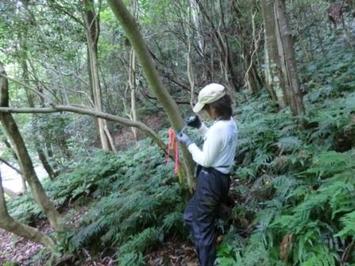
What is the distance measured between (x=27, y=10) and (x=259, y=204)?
830 centimetres

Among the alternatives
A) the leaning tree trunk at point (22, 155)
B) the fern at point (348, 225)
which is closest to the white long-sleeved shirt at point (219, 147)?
the fern at point (348, 225)

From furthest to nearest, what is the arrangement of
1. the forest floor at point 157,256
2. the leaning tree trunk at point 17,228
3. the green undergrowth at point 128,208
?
the leaning tree trunk at point 17,228 < the green undergrowth at point 128,208 < the forest floor at point 157,256

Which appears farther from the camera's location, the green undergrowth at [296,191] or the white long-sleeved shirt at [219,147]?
the white long-sleeved shirt at [219,147]

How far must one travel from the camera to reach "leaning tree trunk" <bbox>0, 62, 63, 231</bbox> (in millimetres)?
5340

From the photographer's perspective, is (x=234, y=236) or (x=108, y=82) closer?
(x=234, y=236)

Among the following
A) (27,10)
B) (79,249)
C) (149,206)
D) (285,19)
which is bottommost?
(79,249)

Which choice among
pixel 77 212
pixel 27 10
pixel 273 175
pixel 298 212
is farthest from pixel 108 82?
pixel 298 212

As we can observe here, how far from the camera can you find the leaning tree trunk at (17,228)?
5309 millimetres

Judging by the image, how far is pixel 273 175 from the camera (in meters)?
4.50

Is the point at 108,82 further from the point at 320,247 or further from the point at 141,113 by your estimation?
the point at 320,247

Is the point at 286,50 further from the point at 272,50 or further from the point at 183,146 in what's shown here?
the point at 183,146

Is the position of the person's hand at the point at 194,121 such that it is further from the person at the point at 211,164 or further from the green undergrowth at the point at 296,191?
the green undergrowth at the point at 296,191

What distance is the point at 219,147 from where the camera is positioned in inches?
138

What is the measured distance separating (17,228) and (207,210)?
3170 mm
